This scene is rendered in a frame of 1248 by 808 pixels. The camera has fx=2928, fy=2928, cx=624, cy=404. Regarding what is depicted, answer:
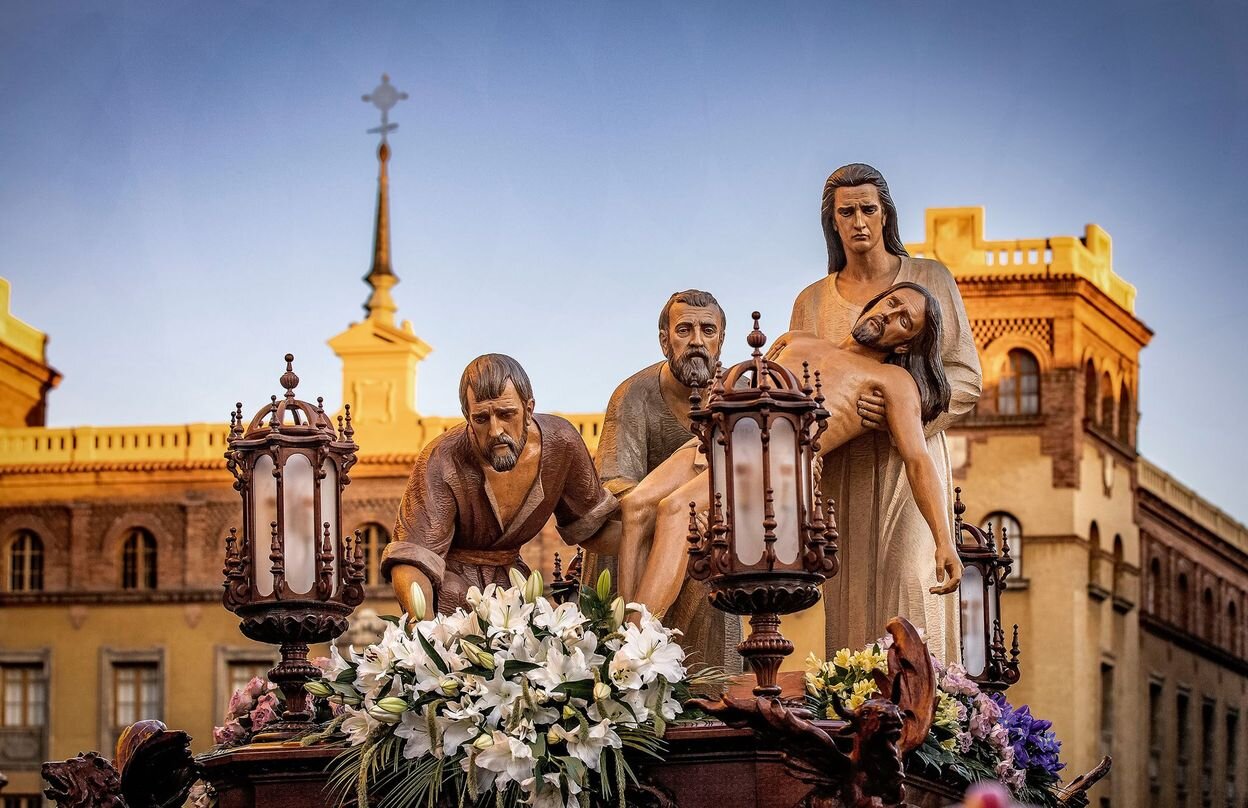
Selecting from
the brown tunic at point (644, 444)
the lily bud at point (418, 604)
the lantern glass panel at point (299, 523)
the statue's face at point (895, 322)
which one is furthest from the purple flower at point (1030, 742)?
the lantern glass panel at point (299, 523)

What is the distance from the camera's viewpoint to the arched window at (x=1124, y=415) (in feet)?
206

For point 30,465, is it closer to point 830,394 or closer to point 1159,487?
point 1159,487

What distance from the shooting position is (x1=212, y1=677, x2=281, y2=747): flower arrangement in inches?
479

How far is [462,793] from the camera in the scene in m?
10.0

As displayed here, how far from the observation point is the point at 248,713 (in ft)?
40.9

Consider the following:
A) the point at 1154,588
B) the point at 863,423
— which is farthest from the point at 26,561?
the point at 863,423

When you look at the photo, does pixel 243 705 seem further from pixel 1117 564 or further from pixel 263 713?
pixel 1117 564

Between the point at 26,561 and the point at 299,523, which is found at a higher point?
the point at 299,523

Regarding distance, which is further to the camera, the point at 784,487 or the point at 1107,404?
the point at 1107,404

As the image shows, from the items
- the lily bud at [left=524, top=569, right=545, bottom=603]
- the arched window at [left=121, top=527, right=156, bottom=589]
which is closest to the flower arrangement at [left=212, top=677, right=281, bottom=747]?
the lily bud at [left=524, top=569, right=545, bottom=603]

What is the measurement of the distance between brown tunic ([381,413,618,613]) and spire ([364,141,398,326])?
52837mm

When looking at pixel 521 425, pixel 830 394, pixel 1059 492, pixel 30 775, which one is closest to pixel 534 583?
pixel 521 425

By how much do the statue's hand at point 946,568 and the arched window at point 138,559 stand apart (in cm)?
5190

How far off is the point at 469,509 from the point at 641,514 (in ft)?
2.39
